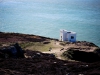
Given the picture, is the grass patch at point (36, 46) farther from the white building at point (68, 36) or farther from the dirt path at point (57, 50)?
the white building at point (68, 36)

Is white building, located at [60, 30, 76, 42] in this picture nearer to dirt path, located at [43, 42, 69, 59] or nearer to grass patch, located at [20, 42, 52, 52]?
dirt path, located at [43, 42, 69, 59]

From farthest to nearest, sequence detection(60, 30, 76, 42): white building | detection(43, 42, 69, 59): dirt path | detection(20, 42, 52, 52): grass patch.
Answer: detection(60, 30, 76, 42): white building, detection(20, 42, 52, 52): grass patch, detection(43, 42, 69, 59): dirt path

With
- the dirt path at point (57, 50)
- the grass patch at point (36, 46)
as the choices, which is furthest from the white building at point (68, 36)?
the grass patch at point (36, 46)

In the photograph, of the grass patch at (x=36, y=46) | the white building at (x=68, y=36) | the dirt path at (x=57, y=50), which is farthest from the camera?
the white building at (x=68, y=36)

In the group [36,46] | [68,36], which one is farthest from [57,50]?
[68,36]

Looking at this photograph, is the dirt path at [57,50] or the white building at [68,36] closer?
the dirt path at [57,50]

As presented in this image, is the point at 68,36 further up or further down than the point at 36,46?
further up

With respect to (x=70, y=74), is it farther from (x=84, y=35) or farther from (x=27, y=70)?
(x=84, y=35)

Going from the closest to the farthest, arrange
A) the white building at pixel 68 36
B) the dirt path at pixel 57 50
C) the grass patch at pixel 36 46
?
the dirt path at pixel 57 50
the grass patch at pixel 36 46
the white building at pixel 68 36

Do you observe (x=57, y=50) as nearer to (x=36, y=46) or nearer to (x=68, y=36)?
(x=36, y=46)

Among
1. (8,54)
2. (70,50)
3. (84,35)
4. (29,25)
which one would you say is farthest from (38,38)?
(29,25)

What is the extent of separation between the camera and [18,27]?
278 ft

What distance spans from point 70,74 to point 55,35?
52225mm

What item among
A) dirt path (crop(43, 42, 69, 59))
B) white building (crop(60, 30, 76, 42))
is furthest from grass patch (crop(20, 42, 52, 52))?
white building (crop(60, 30, 76, 42))
